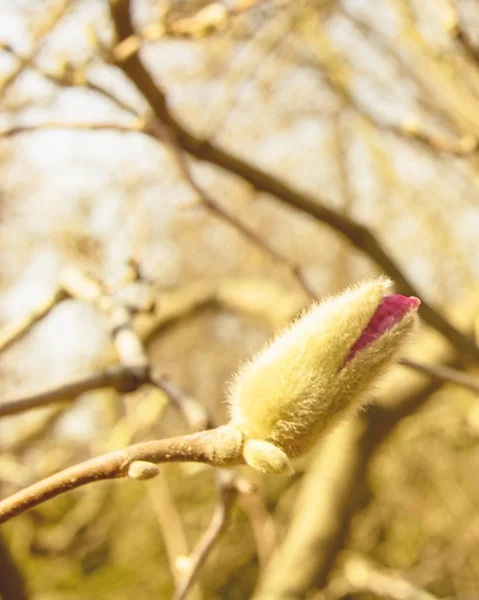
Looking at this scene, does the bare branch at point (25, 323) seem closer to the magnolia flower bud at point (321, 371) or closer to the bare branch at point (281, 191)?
the bare branch at point (281, 191)

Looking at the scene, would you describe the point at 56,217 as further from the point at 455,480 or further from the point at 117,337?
the point at 117,337

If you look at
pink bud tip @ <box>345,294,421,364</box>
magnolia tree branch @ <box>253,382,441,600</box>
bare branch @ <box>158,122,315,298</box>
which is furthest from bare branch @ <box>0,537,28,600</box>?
magnolia tree branch @ <box>253,382,441,600</box>

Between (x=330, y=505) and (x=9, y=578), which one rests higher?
(x=9, y=578)

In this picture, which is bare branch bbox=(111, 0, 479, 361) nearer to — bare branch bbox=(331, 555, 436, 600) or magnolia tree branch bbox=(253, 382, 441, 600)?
magnolia tree branch bbox=(253, 382, 441, 600)

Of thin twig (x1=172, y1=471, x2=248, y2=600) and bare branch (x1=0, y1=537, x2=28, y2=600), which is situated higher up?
bare branch (x1=0, y1=537, x2=28, y2=600)

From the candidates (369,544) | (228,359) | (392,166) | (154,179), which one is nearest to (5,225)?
(154,179)

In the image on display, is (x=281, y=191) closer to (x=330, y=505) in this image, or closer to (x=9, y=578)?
(x=9, y=578)

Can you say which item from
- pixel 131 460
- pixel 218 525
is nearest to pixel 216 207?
pixel 218 525
